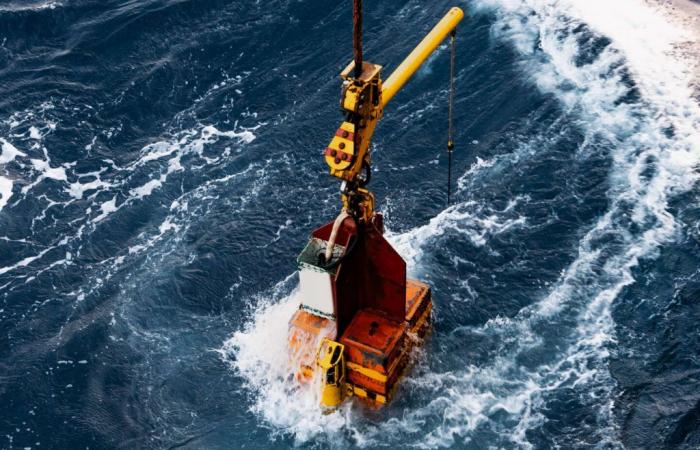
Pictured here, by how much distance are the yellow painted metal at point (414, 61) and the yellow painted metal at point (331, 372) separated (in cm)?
1156

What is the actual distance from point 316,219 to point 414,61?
488 inches

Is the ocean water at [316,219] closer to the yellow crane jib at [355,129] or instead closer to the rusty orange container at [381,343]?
the rusty orange container at [381,343]

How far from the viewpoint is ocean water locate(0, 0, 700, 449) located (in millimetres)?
39031

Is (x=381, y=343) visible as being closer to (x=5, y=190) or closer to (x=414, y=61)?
(x=414, y=61)

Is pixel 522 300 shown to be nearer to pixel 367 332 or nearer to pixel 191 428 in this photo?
pixel 367 332

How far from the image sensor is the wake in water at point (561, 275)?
1510 inches

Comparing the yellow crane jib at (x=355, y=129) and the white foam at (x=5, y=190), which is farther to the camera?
the white foam at (x=5, y=190)

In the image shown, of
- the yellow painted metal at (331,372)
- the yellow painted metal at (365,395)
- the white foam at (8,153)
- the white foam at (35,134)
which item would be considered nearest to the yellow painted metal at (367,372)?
the yellow painted metal at (331,372)

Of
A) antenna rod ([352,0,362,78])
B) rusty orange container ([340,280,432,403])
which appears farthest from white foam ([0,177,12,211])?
antenna rod ([352,0,362,78])

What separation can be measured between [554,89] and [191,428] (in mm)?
31505

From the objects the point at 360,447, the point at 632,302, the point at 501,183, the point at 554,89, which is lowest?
the point at 360,447

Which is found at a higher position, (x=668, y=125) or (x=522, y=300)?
(x=668, y=125)

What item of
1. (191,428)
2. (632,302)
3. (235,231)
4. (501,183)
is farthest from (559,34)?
(191,428)

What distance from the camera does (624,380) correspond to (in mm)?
38875
